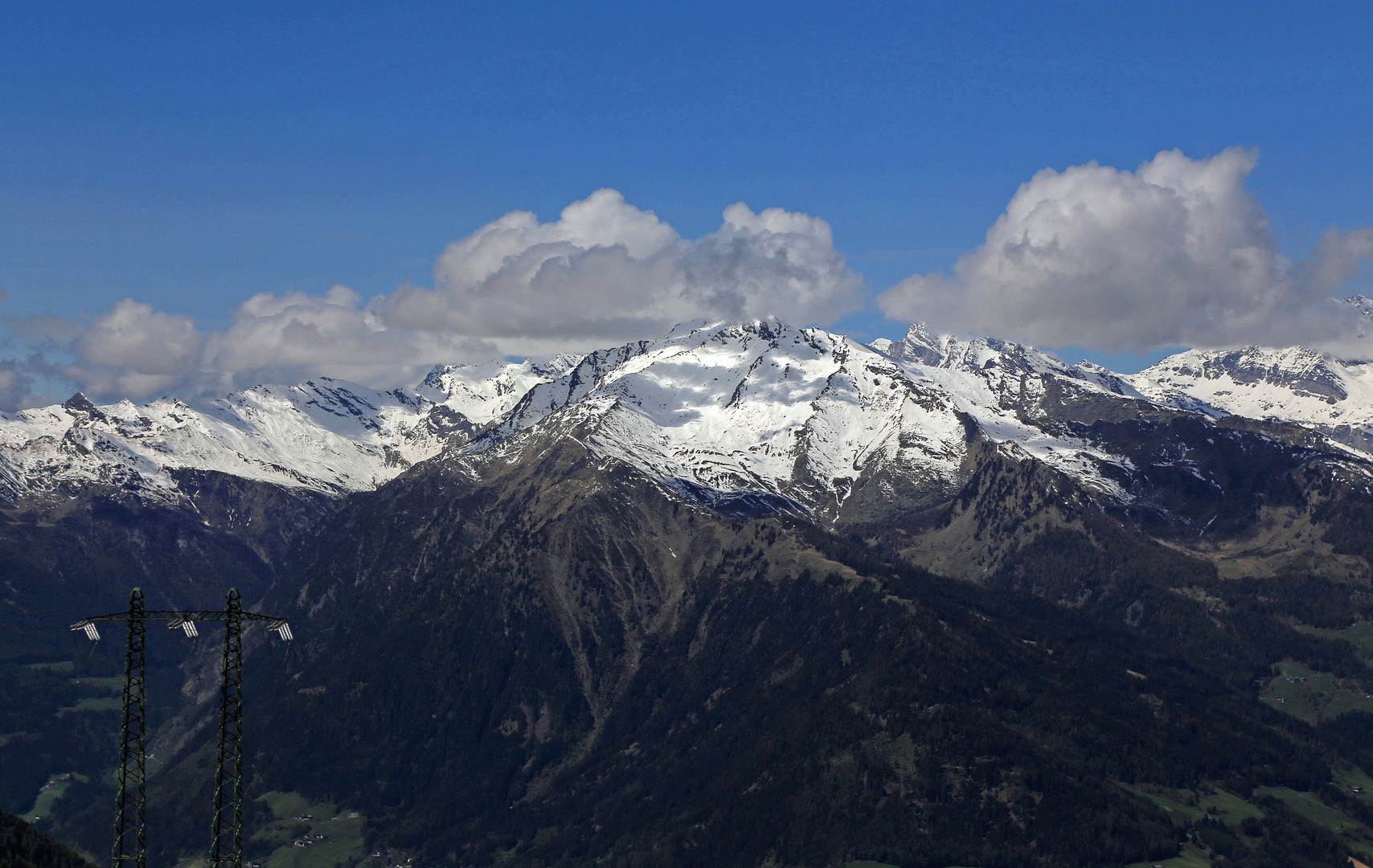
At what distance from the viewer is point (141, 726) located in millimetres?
119125

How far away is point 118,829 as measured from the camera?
11888cm

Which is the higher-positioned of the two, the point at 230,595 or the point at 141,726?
the point at 230,595

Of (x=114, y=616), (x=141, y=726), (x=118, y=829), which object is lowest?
(x=118, y=829)

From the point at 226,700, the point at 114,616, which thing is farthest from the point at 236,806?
the point at 114,616

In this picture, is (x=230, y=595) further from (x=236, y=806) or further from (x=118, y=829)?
(x=118, y=829)

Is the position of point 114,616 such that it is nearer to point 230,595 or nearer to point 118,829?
point 230,595

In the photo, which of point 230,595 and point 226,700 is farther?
point 226,700

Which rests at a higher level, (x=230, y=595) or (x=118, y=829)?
(x=230, y=595)

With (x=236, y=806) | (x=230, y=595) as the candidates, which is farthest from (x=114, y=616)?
(x=236, y=806)

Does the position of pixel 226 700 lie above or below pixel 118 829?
above

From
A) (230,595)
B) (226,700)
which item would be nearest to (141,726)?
(226,700)

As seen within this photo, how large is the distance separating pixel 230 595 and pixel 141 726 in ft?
60.6

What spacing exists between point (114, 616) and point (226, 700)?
12085 millimetres

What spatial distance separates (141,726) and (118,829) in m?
8.72
